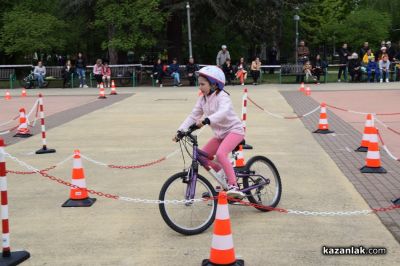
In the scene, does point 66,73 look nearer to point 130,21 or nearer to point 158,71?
point 130,21

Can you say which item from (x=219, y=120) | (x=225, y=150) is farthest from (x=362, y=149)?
(x=219, y=120)

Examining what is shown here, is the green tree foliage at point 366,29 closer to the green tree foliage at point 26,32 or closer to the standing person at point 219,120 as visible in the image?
the green tree foliage at point 26,32

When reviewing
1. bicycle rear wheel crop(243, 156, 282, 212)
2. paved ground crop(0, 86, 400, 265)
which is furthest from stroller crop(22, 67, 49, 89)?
bicycle rear wheel crop(243, 156, 282, 212)

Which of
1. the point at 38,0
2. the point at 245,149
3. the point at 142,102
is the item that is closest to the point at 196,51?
the point at 38,0

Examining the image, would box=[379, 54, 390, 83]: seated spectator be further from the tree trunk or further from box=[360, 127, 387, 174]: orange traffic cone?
box=[360, 127, 387, 174]: orange traffic cone

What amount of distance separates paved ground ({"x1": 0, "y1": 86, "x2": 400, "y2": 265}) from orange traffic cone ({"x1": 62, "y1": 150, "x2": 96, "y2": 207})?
205 millimetres

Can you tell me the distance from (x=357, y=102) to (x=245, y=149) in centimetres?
983

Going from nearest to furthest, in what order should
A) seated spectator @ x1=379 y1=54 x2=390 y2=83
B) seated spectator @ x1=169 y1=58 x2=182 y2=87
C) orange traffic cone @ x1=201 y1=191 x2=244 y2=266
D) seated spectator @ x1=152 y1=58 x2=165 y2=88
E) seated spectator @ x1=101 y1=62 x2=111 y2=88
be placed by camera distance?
orange traffic cone @ x1=201 y1=191 x2=244 y2=266 < seated spectator @ x1=379 y1=54 x2=390 y2=83 < seated spectator @ x1=101 y1=62 x2=111 y2=88 < seated spectator @ x1=169 y1=58 x2=182 y2=87 < seated spectator @ x1=152 y1=58 x2=165 y2=88

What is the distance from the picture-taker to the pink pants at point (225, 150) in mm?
6270

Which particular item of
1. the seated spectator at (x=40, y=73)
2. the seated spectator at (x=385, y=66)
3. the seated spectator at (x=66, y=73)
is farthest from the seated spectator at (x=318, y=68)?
the seated spectator at (x=40, y=73)

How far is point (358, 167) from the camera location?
9.21m

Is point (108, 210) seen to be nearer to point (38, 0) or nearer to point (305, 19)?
point (38, 0)

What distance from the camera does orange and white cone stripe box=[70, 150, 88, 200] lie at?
7285mm

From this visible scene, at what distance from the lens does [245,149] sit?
11117 millimetres
